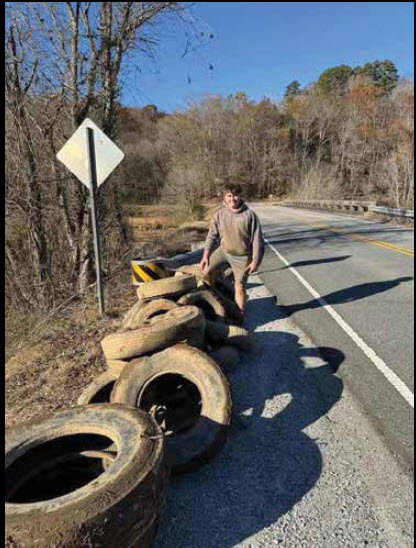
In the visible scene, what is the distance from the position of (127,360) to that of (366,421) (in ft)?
7.31

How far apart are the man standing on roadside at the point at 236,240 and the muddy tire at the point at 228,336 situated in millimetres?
1099

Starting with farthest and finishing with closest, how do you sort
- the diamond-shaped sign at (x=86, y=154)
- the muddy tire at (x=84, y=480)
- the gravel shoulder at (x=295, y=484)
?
the diamond-shaped sign at (x=86, y=154), the gravel shoulder at (x=295, y=484), the muddy tire at (x=84, y=480)

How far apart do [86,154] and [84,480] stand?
15.9 ft

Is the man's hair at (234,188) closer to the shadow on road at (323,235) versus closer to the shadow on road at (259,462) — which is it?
the shadow on road at (259,462)

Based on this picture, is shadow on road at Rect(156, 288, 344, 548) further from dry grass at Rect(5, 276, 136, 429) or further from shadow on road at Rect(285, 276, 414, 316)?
shadow on road at Rect(285, 276, 414, 316)

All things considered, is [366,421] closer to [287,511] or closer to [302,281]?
[287,511]

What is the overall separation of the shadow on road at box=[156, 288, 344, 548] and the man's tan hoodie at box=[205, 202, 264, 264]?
1.72 m

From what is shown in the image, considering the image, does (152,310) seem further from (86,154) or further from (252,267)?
(86,154)

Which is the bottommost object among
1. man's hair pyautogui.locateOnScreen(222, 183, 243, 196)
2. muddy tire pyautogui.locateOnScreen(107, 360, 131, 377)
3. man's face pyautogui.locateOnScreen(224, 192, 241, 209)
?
muddy tire pyautogui.locateOnScreen(107, 360, 131, 377)

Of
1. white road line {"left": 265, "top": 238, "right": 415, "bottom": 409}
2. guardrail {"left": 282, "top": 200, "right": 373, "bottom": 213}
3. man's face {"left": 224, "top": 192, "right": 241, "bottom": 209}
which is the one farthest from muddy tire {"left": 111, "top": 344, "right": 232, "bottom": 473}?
guardrail {"left": 282, "top": 200, "right": 373, "bottom": 213}

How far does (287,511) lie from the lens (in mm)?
2580

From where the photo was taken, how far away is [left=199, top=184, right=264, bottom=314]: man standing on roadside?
5.73 meters

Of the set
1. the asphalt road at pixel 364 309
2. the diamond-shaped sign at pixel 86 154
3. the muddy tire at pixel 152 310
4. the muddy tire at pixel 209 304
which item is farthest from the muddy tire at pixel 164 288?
the diamond-shaped sign at pixel 86 154

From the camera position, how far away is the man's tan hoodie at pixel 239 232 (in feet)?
18.9
